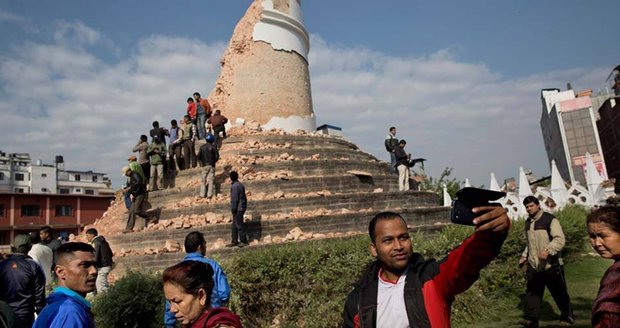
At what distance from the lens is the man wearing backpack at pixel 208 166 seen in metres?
10.0

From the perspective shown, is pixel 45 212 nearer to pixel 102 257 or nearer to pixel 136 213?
pixel 136 213

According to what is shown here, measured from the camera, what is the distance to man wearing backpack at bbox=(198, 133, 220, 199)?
10.0m

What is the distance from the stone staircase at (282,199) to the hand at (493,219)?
7.12 metres

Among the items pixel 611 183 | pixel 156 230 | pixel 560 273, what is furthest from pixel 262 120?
pixel 611 183

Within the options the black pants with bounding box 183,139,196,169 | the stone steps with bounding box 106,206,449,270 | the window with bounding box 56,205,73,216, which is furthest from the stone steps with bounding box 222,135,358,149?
the window with bounding box 56,205,73,216

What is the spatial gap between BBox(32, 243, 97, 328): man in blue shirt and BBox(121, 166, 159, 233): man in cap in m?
7.41

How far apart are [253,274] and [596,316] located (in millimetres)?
4053

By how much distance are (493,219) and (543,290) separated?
412 centimetres

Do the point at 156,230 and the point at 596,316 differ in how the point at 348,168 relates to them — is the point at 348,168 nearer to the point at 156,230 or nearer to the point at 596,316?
the point at 156,230

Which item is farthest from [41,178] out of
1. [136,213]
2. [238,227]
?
[238,227]

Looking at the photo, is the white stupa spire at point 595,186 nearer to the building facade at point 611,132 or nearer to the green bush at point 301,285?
the green bush at point 301,285

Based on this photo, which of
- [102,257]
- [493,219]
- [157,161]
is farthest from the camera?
[157,161]

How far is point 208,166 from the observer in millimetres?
10109

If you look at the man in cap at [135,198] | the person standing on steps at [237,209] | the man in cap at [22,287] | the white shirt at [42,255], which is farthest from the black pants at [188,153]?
the man in cap at [22,287]
